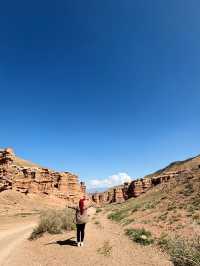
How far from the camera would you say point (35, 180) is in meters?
88.0

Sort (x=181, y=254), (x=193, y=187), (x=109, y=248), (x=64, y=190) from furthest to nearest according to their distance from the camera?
(x=64, y=190) < (x=193, y=187) < (x=109, y=248) < (x=181, y=254)

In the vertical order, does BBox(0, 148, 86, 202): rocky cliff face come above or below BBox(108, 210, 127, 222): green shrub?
above

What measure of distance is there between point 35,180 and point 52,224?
226 feet

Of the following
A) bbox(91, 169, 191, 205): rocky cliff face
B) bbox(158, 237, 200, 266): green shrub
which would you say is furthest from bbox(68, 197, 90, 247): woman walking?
bbox(91, 169, 191, 205): rocky cliff face

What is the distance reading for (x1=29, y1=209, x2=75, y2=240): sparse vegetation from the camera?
67.8 ft

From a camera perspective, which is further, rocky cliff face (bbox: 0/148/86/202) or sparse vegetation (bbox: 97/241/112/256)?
rocky cliff face (bbox: 0/148/86/202)

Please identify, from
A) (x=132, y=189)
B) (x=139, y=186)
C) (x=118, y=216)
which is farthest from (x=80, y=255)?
(x=132, y=189)

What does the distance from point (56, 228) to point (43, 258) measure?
787 centimetres

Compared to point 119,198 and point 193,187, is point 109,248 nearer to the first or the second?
point 193,187

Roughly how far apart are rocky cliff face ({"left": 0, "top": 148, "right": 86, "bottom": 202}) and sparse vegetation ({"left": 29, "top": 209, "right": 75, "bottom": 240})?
59.0 metres

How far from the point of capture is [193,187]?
35.1m

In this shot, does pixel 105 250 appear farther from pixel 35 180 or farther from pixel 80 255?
pixel 35 180

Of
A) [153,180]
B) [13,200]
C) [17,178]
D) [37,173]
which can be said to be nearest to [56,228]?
[13,200]

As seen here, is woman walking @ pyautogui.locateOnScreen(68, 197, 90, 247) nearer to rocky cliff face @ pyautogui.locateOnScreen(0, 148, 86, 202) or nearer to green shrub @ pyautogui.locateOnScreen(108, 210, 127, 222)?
green shrub @ pyautogui.locateOnScreen(108, 210, 127, 222)
